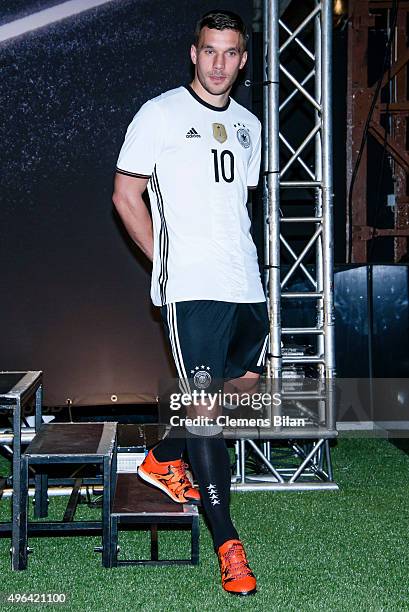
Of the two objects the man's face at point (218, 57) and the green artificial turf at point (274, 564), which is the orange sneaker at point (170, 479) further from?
the man's face at point (218, 57)

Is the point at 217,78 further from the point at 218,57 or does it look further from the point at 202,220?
the point at 202,220

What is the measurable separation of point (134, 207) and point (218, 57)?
58 centimetres

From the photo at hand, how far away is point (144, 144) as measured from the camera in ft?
9.12

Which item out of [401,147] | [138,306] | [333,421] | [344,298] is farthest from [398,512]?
[401,147]

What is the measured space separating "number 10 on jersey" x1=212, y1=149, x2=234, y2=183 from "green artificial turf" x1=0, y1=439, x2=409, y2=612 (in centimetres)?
134

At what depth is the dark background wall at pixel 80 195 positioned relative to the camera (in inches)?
177

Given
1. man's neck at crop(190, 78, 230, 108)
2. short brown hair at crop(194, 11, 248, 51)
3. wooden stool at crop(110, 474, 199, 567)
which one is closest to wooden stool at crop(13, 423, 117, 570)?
wooden stool at crop(110, 474, 199, 567)

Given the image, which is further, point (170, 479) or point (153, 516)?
point (170, 479)

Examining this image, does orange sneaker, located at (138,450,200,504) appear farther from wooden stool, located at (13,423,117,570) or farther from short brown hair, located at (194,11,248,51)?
short brown hair, located at (194,11,248,51)

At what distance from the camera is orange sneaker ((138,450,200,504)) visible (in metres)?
2.97

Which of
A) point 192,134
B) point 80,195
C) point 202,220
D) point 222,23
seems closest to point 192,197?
point 202,220

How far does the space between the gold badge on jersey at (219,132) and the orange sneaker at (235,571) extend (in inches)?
53.1

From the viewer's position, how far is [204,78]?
2824mm

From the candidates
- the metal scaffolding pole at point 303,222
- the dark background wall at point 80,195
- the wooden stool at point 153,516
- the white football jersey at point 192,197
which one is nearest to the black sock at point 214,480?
the wooden stool at point 153,516
